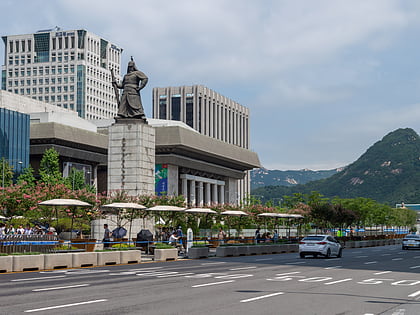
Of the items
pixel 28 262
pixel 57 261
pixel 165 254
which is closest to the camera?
pixel 28 262

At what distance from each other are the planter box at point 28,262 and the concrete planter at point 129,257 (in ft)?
18.9

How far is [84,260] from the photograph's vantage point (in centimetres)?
2777

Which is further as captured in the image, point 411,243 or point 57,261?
point 411,243

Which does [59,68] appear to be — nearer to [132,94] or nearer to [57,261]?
[132,94]

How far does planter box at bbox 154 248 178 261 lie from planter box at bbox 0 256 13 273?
1074 centimetres

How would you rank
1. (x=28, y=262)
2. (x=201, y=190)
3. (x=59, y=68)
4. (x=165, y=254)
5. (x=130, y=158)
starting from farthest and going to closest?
(x=59, y=68) → (x=201, y=190) → (x=130, y=158) → (x=165, y=254) → (x=28, y=262)

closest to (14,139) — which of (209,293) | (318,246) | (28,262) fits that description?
(318,246)

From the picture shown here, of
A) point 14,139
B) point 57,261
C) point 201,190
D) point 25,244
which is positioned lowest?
point 57,261

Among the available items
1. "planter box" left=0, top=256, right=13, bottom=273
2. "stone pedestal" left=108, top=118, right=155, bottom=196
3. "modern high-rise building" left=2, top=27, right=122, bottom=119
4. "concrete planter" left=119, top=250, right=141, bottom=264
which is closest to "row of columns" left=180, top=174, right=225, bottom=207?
"stone pedestal" left=108, top=118, right=155, bottom=196

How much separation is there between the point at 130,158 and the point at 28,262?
25.7 m

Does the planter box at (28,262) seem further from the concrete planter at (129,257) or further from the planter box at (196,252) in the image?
the planter box at (196,252)

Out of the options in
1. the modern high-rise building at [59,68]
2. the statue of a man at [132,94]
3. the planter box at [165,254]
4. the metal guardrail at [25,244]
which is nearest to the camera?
the metal guardrail at [25,244]

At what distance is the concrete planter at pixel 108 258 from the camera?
28.8 metres

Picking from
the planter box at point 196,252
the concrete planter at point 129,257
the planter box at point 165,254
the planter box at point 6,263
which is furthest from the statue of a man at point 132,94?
the planter box at point 6,263
